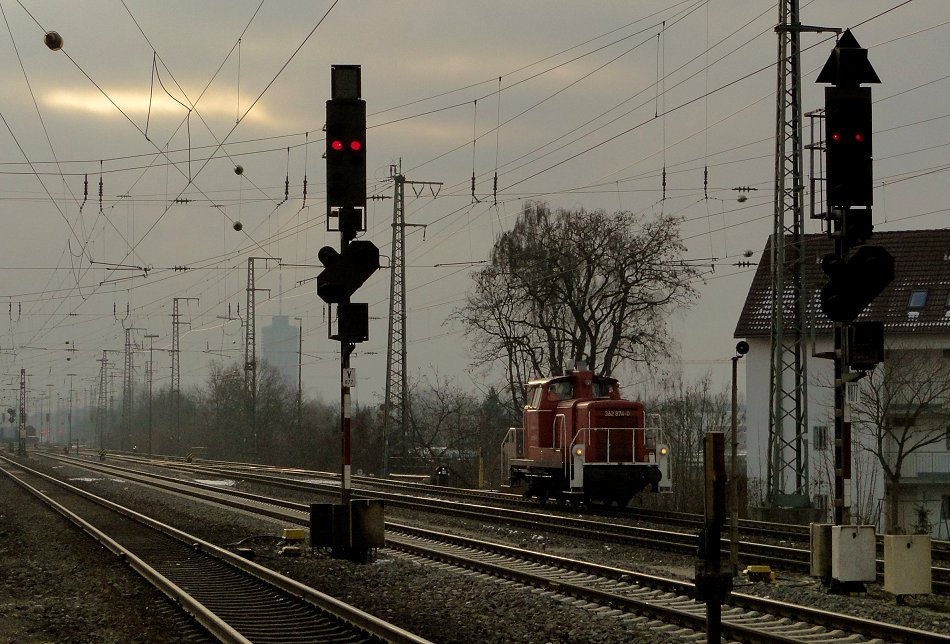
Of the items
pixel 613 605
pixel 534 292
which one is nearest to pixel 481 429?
pixel 534 292

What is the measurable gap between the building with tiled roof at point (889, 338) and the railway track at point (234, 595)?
109ft

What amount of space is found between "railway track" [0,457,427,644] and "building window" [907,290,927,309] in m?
40.3

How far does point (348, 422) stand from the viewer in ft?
57.1

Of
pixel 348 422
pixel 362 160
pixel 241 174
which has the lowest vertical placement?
pixel 348 422

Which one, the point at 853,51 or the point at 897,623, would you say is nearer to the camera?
the point at 897,623

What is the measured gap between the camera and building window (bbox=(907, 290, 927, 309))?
2103 inches

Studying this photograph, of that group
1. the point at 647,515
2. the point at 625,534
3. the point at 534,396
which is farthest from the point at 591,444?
the point at 625,534

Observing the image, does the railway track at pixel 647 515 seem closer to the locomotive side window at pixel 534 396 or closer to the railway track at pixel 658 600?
the locomotive side window at pixel 534 396

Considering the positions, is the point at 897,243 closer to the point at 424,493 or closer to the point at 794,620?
the point at 424,493

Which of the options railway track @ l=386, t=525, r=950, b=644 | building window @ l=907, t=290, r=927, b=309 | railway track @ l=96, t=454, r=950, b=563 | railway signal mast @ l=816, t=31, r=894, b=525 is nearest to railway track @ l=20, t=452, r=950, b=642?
railway track @ l=386, t=525, r=950, b=644

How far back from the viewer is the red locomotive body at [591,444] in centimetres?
2730

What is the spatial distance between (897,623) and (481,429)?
1878 inches

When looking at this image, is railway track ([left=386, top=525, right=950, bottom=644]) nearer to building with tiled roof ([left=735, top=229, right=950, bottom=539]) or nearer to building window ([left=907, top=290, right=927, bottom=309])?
building with tiled roof ([left=735, top=229, right=950, bottom=539])

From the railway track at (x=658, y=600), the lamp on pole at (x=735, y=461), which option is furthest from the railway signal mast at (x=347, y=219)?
the lamp on pole at (x=735, y=461)
